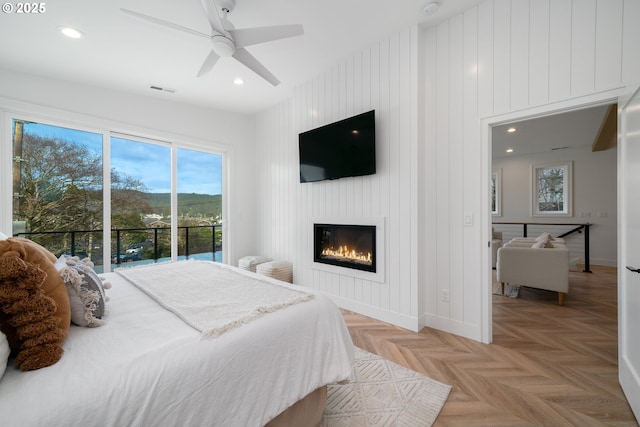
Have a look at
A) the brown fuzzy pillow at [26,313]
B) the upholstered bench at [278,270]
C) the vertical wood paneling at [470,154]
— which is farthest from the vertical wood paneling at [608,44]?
the upholstered bench at [278,270]

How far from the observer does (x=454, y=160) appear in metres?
2.48

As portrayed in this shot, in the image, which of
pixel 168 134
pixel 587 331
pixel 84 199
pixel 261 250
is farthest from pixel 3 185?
pixel 587 331

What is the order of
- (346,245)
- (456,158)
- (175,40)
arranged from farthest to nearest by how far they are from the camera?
(346,245), (175,40), (456,158)

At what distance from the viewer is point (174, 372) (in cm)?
91

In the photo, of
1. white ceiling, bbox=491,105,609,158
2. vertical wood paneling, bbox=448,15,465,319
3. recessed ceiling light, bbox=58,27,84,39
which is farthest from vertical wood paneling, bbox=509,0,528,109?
recessed ceiling light, bbox=58,27,84,39

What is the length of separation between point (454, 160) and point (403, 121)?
62cm

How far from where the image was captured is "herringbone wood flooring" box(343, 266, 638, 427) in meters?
1.54

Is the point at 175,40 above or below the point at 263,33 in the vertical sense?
above

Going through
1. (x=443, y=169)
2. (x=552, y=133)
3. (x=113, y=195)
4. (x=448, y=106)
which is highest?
(x=552, y=133)

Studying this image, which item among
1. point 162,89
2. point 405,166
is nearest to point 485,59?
point 405,166

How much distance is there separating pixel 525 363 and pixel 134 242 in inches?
189

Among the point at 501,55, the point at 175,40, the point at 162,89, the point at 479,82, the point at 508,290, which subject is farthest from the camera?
the point at 508,290

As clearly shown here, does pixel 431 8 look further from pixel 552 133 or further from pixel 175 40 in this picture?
pixel 552 133

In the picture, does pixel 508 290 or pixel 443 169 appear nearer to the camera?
pixel 443 169
